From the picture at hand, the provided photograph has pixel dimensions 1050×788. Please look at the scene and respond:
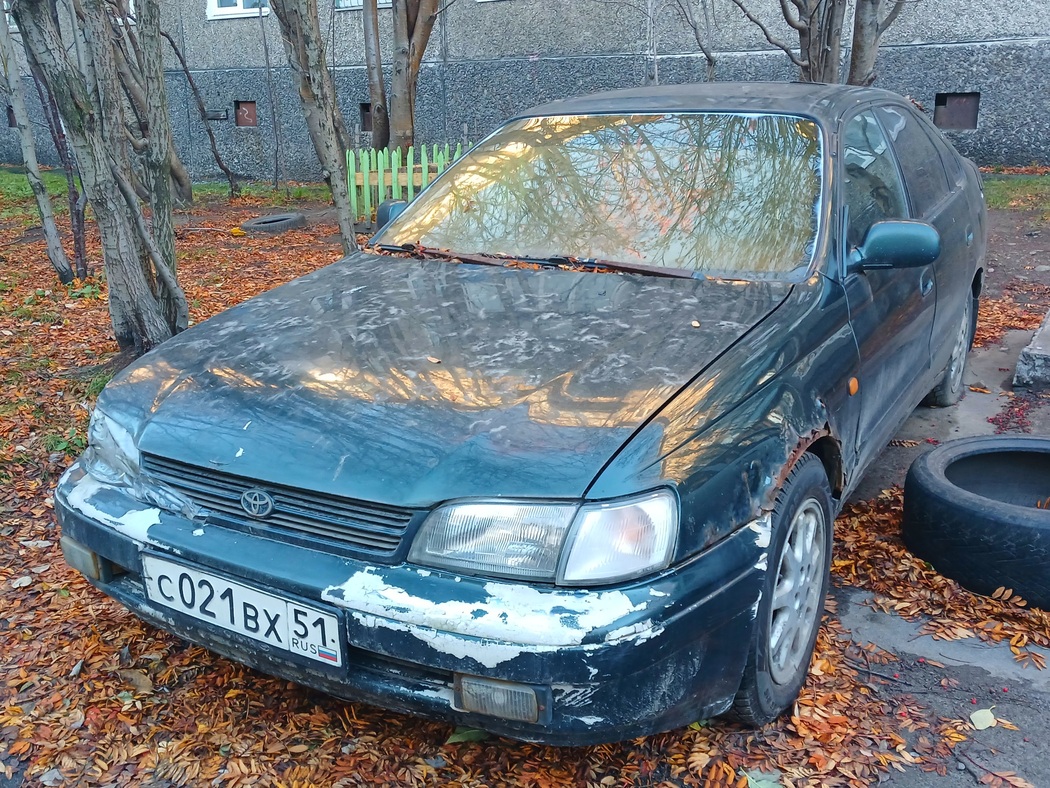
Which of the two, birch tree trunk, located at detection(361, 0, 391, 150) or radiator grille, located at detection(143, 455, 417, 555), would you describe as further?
birch tree trunk, located at detection(361, 0, 391, 150)

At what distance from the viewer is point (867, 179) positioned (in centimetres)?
332

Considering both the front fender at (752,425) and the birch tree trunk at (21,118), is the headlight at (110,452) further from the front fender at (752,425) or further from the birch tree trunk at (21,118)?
the birch tree trunk at (21,118)

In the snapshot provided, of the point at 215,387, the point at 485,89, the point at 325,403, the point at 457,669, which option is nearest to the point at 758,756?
the point at 457,669

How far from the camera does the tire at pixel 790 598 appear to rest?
2197mm

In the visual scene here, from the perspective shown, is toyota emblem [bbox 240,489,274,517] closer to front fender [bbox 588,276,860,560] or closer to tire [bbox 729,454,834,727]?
front fender [bbox 588,276,860,560]

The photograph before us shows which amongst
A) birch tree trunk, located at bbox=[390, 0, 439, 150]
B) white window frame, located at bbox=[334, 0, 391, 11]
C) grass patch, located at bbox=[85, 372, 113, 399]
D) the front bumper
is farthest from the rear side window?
white window frame, located at bbox=[334, 0, 391, 11]

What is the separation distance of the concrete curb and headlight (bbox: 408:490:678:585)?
3.65 meters

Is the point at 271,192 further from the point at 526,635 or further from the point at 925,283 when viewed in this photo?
the point at 526,635

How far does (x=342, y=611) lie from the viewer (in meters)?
1.98

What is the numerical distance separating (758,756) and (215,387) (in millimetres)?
1672

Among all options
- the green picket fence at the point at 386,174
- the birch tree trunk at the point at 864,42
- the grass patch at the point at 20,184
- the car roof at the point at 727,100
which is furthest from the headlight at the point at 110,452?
the grass patch at the point at 20,184

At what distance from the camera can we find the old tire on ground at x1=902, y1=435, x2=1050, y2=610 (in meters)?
2.86

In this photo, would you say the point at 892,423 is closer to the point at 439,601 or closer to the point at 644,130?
the point at 644,130

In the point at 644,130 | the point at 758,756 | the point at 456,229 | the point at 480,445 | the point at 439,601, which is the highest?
the point at 644,130
